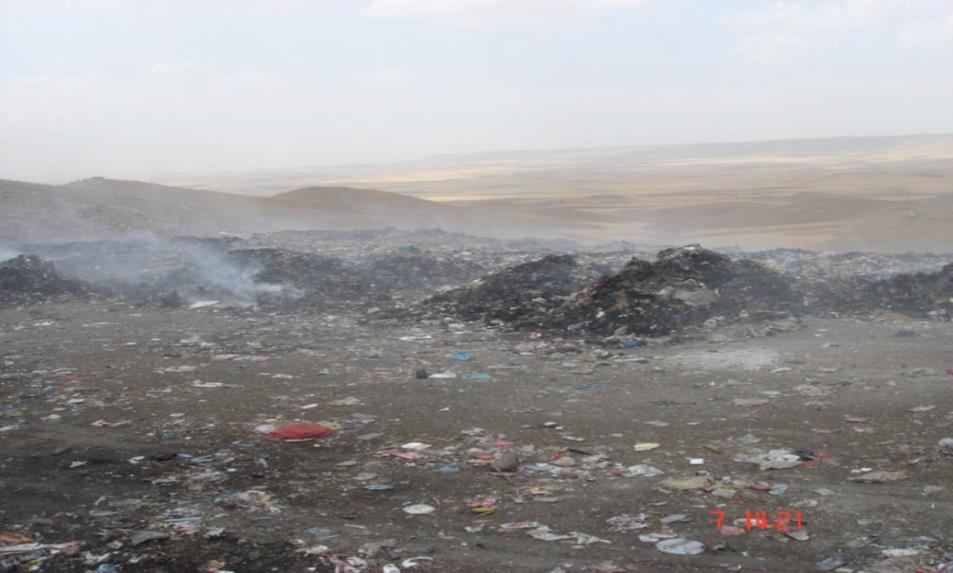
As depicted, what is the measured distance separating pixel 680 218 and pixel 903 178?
665 inches

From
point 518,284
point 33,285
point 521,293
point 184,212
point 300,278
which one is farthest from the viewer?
point 184,212

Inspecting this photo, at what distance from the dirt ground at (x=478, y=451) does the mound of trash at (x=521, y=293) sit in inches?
30.4

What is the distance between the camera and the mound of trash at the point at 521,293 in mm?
8961

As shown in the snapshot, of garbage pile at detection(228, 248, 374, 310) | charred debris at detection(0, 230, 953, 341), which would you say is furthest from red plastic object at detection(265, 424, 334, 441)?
garbage pile at detection(228, 248, 374, 310)

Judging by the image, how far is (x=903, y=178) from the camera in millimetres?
33844

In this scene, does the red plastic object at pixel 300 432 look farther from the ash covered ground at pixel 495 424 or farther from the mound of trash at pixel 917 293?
the mound of trash at pixel 917 293

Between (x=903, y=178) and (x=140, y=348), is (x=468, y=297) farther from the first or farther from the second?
(x=903, y=178)

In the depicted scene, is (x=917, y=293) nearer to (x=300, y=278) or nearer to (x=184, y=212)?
(x=300, y=278)

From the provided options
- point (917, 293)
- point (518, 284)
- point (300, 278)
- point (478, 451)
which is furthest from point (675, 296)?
point (300, 278)

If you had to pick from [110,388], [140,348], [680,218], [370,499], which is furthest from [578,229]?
Answer: [370,499]

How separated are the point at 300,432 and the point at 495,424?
1.22 m

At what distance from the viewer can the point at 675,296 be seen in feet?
28.3

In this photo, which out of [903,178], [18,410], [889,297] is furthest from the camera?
[903,178]

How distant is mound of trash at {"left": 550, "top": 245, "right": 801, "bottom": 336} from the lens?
8203 mm
